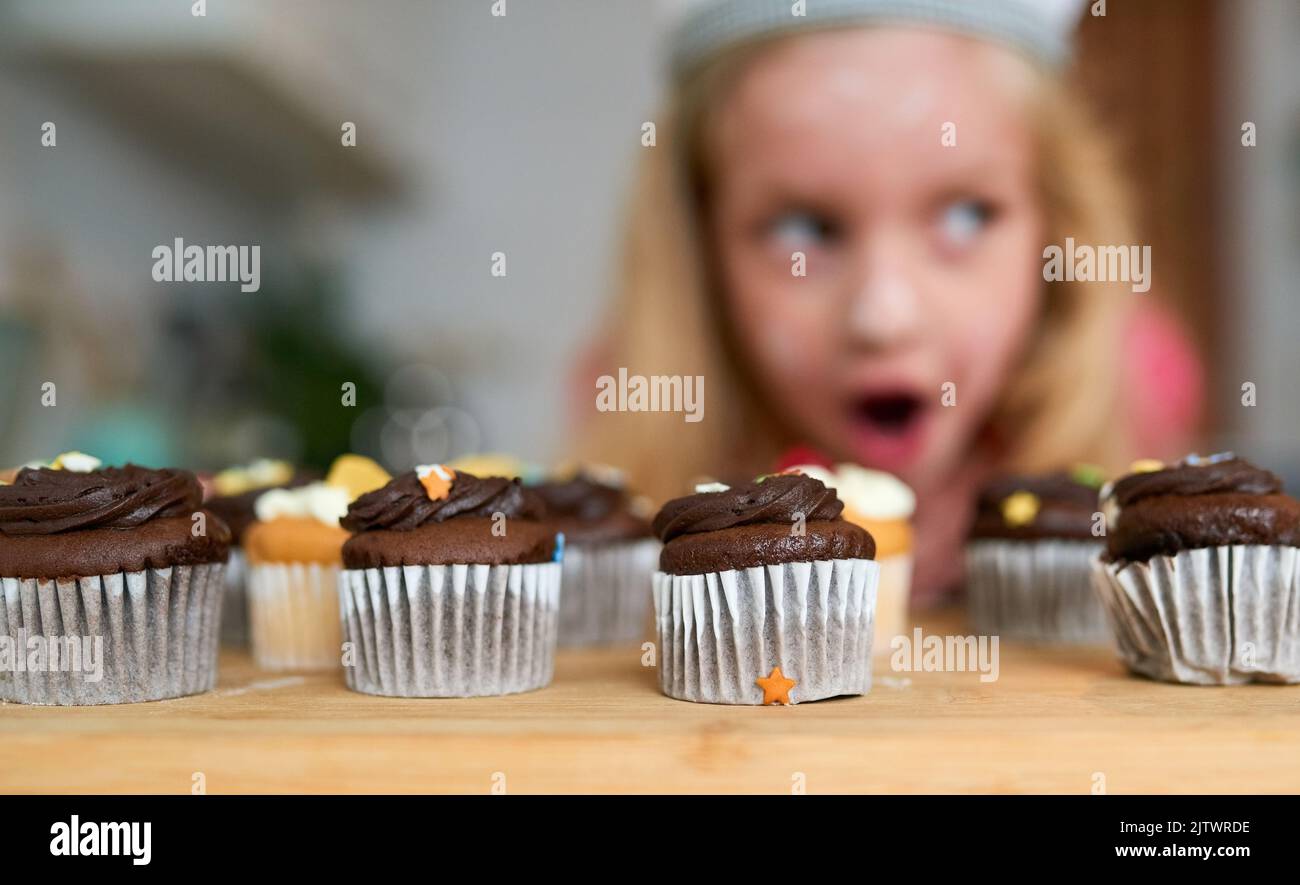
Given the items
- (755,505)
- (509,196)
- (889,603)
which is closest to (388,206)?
(509,196)

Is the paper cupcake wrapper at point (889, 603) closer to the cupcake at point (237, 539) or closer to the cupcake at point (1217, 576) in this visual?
the cupcake at point (1217, 576)

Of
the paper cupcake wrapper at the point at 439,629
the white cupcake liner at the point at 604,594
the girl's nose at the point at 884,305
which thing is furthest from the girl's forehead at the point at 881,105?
the paper cupcake wrapper at the point at 439,629

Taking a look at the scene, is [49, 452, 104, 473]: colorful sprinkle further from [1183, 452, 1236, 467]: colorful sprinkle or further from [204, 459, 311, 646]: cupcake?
[1183, 452, 1236, 467]: colorful sprinkle

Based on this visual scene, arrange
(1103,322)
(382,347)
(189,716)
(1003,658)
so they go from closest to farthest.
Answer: (189,716) < (1003,658) < (1103,322) < (382,347)

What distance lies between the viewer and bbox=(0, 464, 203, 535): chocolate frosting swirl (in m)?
1.60

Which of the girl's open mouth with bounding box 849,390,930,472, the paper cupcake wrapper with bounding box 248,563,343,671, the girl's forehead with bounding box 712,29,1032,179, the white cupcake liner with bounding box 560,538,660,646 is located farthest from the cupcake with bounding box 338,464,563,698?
the girl's forehead with bounding box 712,29,1032,179

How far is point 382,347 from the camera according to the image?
19.0 ft

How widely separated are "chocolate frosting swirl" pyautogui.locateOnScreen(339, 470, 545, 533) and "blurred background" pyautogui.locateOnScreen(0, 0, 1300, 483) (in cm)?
183

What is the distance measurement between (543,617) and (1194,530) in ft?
3.33

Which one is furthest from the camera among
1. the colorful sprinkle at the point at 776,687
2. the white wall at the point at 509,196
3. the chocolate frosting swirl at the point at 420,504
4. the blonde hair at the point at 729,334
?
the white wall at the point at 509,196

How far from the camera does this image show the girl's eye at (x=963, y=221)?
2.63 metres

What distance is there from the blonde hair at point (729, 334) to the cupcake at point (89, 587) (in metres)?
1.57
